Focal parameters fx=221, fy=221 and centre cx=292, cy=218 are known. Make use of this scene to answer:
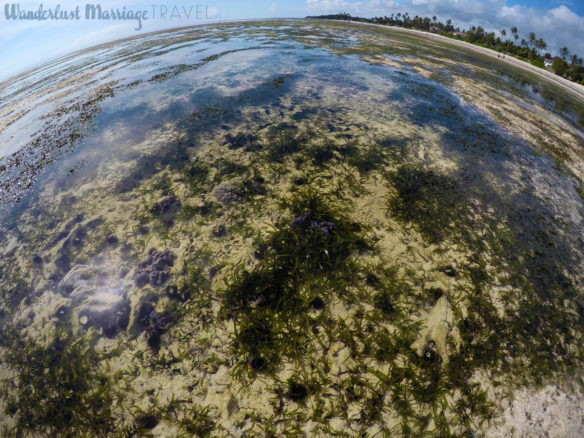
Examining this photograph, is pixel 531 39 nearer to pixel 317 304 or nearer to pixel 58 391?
pixel 317 304

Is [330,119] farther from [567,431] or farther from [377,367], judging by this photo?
[567,431]

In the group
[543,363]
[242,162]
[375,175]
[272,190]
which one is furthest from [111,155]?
[543,363]

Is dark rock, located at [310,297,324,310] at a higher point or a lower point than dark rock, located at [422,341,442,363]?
lower

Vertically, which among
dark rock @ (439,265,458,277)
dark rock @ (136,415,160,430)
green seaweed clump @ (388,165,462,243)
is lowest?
dark rock @ (136,415,160,430)

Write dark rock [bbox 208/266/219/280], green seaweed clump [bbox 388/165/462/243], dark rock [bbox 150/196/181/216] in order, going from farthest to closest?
dark rock [bbox 150/196/181/216], green seaweed clump [bbox 388/165/462/243], dark rock [bbox 208/266/219/280]

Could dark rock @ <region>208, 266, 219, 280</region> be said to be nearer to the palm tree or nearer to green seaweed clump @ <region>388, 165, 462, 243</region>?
green seaweed clump @ <region>388, 165, 462, 243</region>

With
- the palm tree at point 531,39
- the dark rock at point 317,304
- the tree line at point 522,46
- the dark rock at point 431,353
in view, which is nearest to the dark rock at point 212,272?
the dark rock at point 317,304

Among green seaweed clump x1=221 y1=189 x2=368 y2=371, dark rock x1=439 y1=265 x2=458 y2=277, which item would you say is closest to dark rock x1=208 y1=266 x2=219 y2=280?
green seaweed clump x1=221 y1=189 x2=368 y2=371

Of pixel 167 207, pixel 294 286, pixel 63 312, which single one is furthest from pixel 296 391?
pixel 167 207
